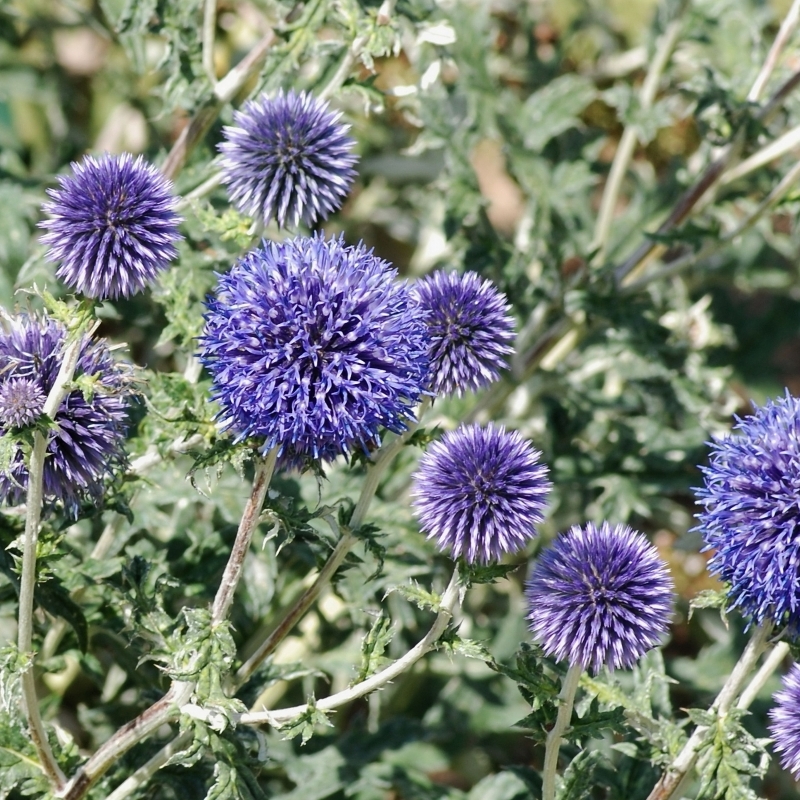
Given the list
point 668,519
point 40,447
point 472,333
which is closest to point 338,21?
point 472,333

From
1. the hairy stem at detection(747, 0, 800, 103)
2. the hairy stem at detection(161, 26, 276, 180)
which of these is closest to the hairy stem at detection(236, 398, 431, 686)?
the hairy stem at detection(161, 26, 276, 180)

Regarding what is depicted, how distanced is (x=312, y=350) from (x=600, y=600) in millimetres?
837

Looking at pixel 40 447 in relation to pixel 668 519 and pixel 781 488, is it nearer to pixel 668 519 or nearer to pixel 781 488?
pixel 781 488

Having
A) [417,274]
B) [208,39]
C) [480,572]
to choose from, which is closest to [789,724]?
[480,572]

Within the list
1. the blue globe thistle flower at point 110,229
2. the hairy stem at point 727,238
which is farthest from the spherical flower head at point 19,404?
the hairy stem at point 727,238

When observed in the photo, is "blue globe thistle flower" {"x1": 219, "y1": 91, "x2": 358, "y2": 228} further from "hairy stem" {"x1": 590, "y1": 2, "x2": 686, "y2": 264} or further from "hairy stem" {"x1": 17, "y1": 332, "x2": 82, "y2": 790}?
"hairy stem" {"x1": 590, "y1": 2, "x2": 686, "y2": 264}

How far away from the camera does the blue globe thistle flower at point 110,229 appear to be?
86.4 inches

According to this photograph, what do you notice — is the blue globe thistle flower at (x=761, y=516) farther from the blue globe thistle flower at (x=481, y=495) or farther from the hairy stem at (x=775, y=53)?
the hairy stem at (x=775, y=53)

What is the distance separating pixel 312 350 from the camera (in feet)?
6.89

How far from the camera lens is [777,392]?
198 inches

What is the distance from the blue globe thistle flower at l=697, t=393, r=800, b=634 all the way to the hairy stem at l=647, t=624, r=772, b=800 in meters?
0.06

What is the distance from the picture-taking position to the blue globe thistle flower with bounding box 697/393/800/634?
7.15ft

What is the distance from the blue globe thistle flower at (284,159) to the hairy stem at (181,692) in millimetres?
675

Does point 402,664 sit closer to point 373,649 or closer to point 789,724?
point 373,649
